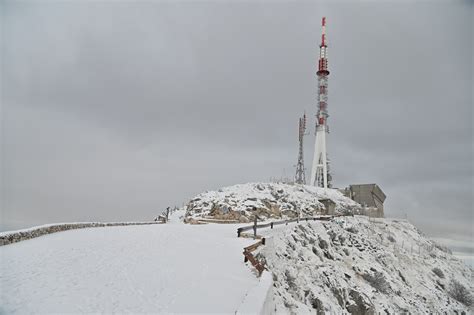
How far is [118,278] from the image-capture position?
871 cm

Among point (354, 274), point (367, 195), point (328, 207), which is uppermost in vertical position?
point (367, 195)

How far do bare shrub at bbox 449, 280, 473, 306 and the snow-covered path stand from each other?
33.4 meters

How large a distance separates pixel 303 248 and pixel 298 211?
23.3 metres

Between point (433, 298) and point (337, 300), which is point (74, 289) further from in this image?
point (433, 298)

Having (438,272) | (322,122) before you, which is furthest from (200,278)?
(322,122)

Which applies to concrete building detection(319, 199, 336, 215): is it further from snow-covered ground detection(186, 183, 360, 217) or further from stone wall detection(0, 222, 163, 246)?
stone wall detection(0, 222, 163, 246)

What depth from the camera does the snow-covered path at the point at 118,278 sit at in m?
6.81

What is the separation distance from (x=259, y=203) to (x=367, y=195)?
1400 inches

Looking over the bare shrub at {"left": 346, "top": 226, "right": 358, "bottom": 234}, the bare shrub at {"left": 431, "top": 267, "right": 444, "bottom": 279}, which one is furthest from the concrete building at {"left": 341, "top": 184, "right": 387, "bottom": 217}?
the bare shrub at {"left": 346, "top": 226, "right": 358, "bottom": 234}

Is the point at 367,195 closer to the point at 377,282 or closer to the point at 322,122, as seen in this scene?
the point at 322,122

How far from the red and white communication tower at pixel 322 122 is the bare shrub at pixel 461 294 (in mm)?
33159

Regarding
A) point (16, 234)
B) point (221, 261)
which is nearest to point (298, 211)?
point (221, 261)

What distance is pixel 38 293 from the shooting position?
716 centimetres

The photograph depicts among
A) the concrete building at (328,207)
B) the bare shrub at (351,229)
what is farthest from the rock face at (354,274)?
the concrete building at (328,207)
